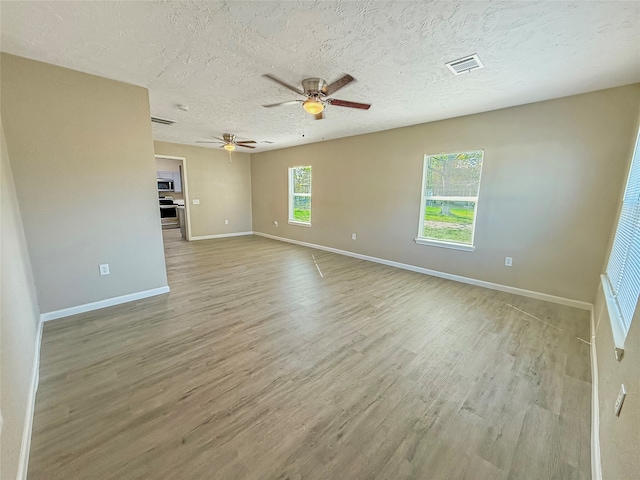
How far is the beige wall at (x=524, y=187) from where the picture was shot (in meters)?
2.89

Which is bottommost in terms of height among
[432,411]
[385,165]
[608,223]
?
[432,411]

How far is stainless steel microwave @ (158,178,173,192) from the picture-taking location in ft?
31.0

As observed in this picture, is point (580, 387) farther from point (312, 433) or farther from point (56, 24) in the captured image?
point (56, 24)

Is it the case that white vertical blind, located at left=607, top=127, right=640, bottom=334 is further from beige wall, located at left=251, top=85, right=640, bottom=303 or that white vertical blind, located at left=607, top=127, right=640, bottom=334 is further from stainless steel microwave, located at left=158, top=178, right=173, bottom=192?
stainless steel microwave, located at left=158, top=178, right=173, bottom=192

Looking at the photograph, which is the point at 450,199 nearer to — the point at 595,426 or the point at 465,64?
the point at 465,64

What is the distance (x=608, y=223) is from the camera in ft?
9.50

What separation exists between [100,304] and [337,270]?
3360mm

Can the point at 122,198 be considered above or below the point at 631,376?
above

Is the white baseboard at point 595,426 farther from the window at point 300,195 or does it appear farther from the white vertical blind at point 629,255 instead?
the window at point 300,195

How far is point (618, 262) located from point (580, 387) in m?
1.17

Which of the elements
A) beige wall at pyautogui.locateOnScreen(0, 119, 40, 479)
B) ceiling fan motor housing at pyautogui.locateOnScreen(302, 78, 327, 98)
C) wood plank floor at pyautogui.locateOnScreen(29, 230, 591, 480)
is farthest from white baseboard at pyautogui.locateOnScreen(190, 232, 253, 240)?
ceiling fan motor housing at pyautogui.locateOnScreen(302, 78, 327, 98)

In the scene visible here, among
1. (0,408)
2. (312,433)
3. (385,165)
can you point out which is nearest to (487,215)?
(385,165)

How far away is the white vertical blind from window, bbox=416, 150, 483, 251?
1.56 metres

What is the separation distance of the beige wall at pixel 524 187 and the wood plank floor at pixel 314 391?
2.22 ft
